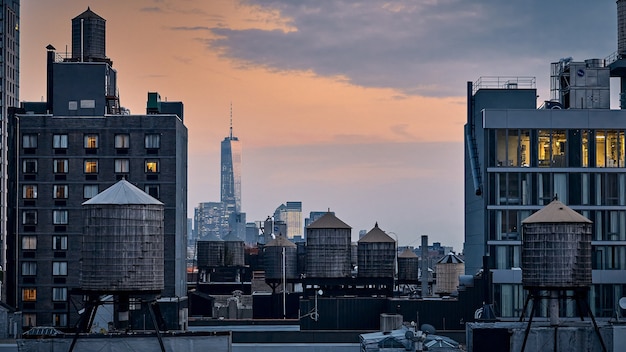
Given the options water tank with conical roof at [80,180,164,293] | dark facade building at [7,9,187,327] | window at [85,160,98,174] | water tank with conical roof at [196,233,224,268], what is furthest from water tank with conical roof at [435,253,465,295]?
water tank with conical roof at [80,180,164,293]

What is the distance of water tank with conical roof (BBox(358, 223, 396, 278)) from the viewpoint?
313ft

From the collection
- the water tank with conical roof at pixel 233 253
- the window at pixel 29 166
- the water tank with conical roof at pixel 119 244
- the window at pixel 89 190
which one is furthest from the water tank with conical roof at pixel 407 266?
the water tank with conical roof at pixel 119 244

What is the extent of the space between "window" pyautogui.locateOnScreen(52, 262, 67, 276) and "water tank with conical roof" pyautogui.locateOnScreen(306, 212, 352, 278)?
85.6 ft

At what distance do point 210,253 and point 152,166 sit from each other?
136 feet

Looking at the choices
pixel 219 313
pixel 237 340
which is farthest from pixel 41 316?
pixel 237 340

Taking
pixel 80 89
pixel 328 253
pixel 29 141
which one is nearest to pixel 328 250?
pixel 328 253

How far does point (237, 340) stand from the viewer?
265 ft

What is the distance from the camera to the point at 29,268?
10244cm

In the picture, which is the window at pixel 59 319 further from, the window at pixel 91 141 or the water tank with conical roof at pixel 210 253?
the water tank with conical roof at pixel 210 253

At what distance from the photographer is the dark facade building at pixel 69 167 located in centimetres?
10231

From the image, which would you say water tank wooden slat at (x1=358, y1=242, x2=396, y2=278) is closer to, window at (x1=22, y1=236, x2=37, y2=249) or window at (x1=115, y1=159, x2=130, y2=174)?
window at (x1=115, y1=159, x2=130, y2=174)

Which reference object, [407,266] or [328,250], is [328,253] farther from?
[407,266]

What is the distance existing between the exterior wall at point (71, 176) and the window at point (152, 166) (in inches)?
8.8

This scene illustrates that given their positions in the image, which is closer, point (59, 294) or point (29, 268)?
point (59, 294)
